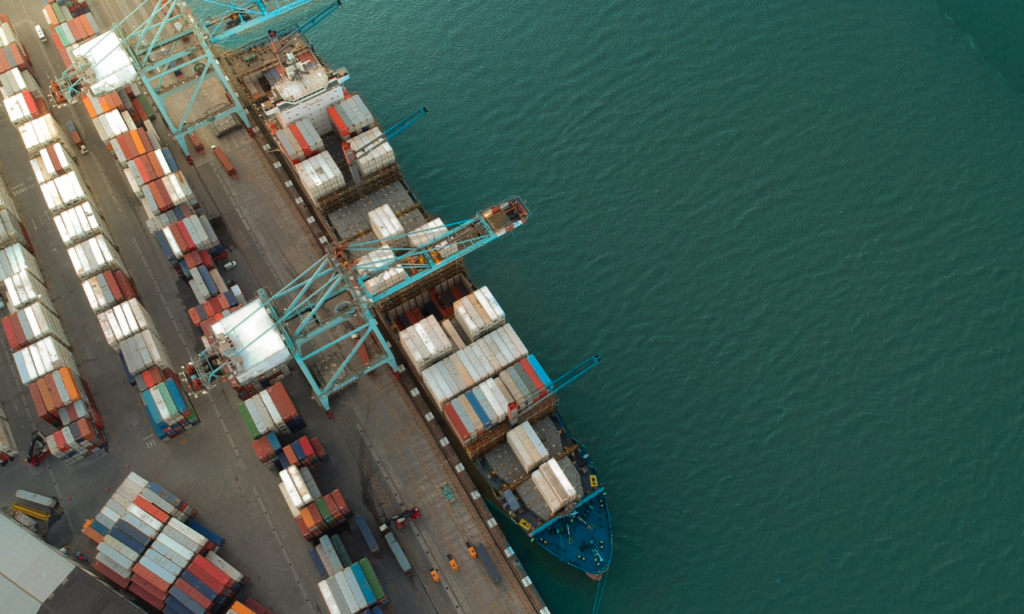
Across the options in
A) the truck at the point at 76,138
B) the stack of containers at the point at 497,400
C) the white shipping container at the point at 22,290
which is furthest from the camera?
the truck at the point at 76,138

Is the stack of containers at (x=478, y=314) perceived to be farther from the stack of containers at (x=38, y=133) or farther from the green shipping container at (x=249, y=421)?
the stack of containers at (x=38, y=133)

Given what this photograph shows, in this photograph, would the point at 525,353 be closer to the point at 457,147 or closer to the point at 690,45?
the point at 457,147

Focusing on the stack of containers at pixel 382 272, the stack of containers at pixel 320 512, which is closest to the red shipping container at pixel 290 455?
the stack of containers at pixel 320 512

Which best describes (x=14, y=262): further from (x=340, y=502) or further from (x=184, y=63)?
(x=340, y=502)

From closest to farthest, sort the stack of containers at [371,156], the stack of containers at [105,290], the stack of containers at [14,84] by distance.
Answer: the stack of containers at [105,290] → the stack of containers at [371,156] → the stack of containers at [14,84]

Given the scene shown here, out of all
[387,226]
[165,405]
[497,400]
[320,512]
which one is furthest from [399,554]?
[387,226]

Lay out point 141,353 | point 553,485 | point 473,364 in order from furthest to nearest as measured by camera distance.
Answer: point 141,353 < point 473,364 < point 553,485

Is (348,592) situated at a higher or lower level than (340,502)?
lower
